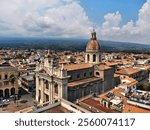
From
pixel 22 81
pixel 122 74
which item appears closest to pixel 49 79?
pixel 22 81

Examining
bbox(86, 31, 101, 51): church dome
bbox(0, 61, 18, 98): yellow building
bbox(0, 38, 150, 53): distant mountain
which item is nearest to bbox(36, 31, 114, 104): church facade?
bbox(86, 31, 101, 51): church dome

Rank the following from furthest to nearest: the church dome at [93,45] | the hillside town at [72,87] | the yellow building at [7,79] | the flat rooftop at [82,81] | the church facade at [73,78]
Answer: the church dome at [93,45]
the yellow building at [7,79]
the flat rooftop at [82,81]
the church facade at [73,78]
the hillside town at [72,87]

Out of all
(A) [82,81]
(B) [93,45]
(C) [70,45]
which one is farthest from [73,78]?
(C) [70,45]

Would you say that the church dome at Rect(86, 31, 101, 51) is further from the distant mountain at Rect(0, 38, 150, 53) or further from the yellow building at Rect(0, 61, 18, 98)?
the yellow building at Rect(0, 61, 18, 98)

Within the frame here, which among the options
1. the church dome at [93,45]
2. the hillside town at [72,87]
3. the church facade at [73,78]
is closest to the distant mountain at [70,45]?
the church dome at [93,45]

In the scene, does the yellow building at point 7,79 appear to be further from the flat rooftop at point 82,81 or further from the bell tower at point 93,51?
the bell tower at point 93,51
